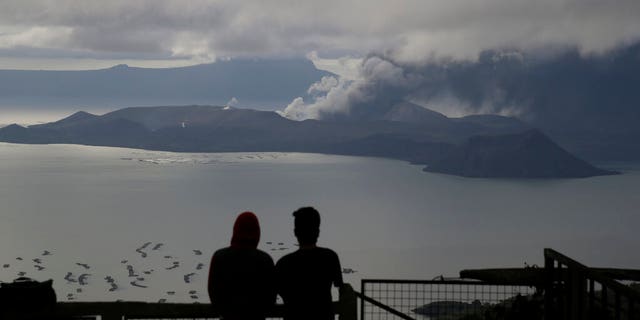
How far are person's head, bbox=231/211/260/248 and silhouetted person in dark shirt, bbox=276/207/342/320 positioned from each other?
1.05 ft

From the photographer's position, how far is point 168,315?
646 centimetres

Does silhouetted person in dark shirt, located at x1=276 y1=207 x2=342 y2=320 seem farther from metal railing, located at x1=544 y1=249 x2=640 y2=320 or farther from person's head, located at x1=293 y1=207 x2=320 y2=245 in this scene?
metal railing, located at x1=544 y1=249 x2=640 y2=320

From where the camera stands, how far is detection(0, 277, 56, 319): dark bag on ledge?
234 inches

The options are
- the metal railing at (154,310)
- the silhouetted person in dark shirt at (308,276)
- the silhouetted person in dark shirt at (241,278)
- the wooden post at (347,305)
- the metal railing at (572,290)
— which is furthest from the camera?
the metal railing at (572,290)

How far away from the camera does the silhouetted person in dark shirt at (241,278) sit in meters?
5.96

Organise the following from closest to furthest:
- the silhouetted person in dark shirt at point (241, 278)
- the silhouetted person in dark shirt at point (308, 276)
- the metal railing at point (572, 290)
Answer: the silhouetted person in dark shirt at point (241, 278)
the silhouetted person in dark shirt at point (308, 276)
the metal railing at point (572, 290)

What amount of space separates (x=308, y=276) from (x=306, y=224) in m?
0.43

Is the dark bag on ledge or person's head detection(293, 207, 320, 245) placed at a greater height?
person's head detection(293, 207, 320, 245)

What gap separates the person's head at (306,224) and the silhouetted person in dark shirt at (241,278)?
30cm

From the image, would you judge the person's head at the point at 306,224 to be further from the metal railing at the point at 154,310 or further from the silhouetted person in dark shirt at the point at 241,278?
the metal railing at the point at 154,310

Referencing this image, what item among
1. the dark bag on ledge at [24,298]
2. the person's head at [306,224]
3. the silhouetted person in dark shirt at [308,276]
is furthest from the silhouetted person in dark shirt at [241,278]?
the dark bag on ledge at [24,298]

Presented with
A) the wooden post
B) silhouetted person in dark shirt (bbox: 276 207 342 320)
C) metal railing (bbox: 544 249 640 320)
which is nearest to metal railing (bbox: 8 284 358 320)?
the wooden post

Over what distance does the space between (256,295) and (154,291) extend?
146m

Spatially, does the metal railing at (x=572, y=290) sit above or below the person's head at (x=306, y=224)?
below
